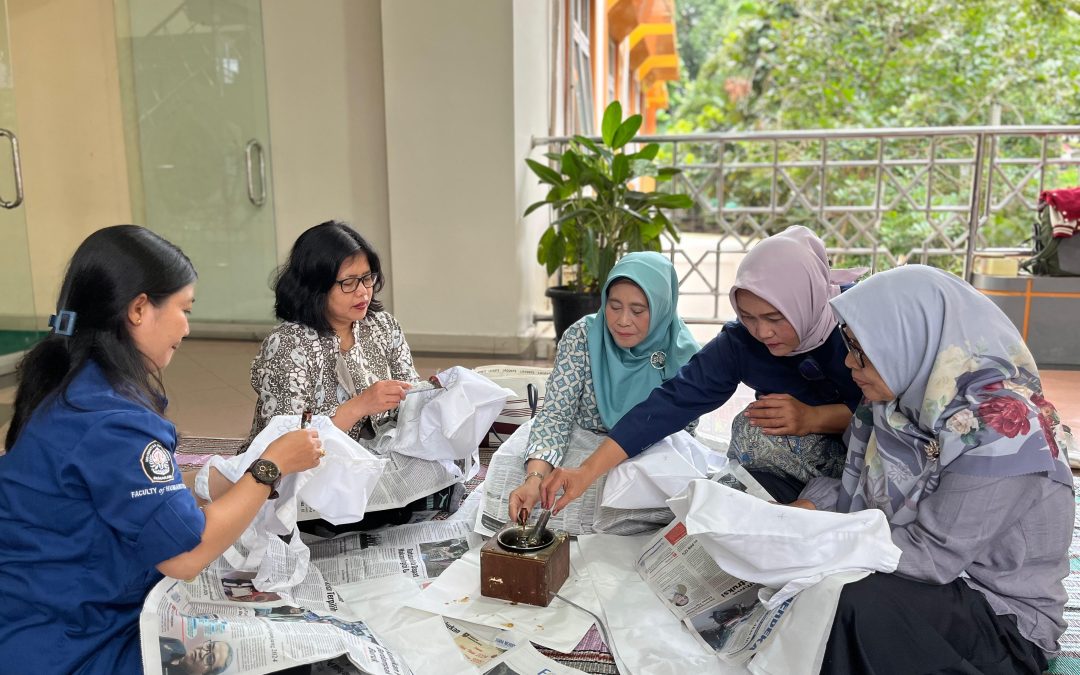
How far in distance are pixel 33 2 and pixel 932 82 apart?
7.93m

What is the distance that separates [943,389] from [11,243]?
396cm

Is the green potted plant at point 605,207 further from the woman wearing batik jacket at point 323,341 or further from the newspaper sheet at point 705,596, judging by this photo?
the newspaper sheet at point 705,596

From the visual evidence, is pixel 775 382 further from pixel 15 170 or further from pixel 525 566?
pixel 15 170

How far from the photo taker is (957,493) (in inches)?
51.6

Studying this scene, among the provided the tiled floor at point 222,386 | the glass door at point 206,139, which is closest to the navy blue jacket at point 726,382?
the tiled floor at point 222,386

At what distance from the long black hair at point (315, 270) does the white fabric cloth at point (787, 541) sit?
1.13 meters

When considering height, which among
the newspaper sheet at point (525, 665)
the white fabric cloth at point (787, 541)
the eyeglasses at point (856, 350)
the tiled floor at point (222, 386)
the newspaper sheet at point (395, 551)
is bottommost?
the tiled floor at point (222, 386)

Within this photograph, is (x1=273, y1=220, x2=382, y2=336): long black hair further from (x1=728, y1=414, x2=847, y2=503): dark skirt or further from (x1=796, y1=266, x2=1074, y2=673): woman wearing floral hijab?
(x1=796, y1=266, x2=1074, y2=673): woman wearing floral hijab

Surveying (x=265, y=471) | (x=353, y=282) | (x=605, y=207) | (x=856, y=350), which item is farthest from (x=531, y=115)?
(x=265, y=471)

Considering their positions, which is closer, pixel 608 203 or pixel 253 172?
pixel 608 203

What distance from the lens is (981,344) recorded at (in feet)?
4.40


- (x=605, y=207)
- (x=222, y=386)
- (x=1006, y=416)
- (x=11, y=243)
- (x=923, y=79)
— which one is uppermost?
(x=923, y=79)

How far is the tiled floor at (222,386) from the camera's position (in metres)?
3.30

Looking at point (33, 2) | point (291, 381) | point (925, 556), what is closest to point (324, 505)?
point (291, 381)
